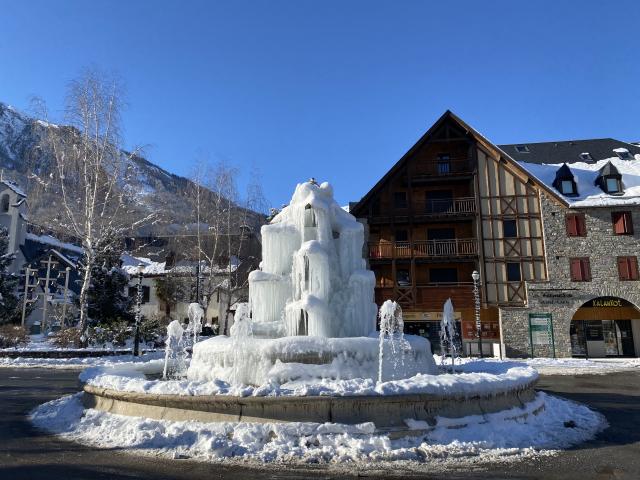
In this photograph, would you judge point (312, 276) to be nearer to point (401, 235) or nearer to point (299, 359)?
point (299, 359)

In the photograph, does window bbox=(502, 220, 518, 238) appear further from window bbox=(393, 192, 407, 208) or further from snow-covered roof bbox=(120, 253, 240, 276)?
snow-covered roof bbox=(120, 253, 240, 276)

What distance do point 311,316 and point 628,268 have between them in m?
27.6

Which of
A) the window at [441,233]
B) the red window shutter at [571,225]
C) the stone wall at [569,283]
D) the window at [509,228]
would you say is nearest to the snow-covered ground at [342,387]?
the stone wall at [569,283]

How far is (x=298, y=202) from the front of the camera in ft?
45.3

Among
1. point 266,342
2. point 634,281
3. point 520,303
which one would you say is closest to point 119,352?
point 266,342

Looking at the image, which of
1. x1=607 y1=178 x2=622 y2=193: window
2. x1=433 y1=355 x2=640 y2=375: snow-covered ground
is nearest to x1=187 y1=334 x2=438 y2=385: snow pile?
x1=433 y1=355 x2=640 y2=375: snow-covered ground

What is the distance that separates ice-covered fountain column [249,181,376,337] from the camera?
12.0m

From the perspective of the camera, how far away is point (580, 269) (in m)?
30.5

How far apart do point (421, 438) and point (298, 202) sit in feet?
27.4

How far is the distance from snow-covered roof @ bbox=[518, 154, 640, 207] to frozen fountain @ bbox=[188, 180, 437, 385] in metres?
24.3

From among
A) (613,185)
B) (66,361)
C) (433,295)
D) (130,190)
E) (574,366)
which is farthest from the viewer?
(613,185)

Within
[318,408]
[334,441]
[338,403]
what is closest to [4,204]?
[318,408]

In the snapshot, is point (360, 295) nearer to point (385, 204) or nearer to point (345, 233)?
point (345, 233)

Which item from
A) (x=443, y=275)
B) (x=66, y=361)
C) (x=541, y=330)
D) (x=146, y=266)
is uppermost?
(x=146, y=266)
